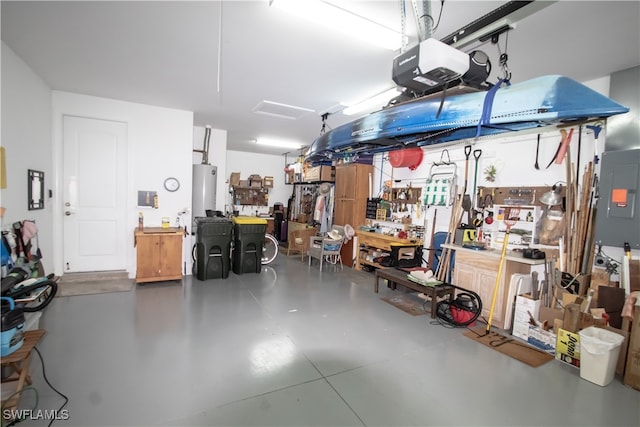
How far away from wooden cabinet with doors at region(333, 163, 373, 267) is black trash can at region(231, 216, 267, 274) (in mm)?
2056

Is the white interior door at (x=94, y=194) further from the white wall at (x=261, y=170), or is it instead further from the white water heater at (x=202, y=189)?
the white wall at (x=261, y=170)

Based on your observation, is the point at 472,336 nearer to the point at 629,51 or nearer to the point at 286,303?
the point at 286,303

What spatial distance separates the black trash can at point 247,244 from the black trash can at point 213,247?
0.89ft

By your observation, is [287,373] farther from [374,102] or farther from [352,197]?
[352,197]

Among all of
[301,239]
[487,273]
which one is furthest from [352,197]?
[487,273]

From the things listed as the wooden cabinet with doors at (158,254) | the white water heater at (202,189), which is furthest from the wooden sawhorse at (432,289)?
the white water heater at (202,189)

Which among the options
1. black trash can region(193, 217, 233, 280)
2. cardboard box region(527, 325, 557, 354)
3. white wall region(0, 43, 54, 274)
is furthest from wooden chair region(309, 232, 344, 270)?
white wall region(0, 43, 54, 274)

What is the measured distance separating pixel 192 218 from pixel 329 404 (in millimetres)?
4969

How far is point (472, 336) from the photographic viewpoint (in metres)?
3.46

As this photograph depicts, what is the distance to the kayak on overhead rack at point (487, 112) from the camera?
190cm

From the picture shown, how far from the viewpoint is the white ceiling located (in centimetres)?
242

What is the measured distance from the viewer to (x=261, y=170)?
10516mm

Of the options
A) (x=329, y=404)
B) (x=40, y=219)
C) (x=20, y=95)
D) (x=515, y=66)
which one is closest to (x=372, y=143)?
(x=515, y=66)

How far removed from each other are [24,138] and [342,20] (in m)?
3.96
